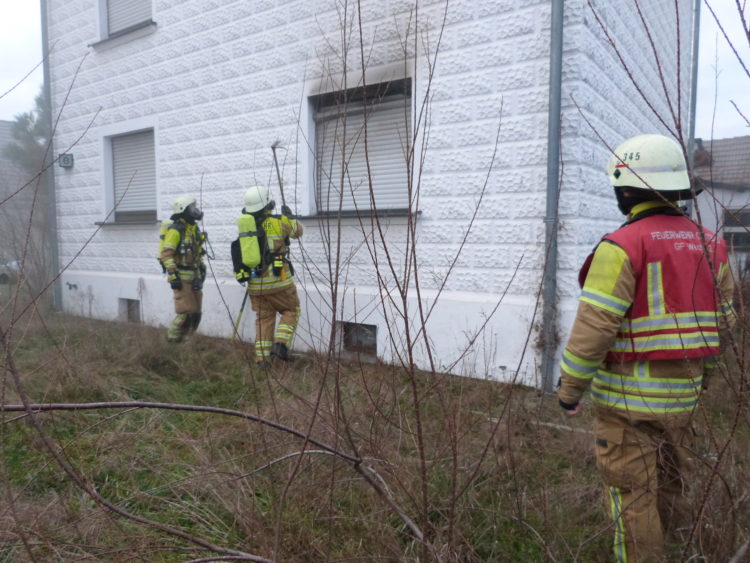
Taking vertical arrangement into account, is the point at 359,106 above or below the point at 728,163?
above

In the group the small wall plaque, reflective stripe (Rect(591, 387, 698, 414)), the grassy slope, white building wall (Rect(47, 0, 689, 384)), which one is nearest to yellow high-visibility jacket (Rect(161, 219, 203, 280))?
white building wall (Rect(47, 0, 689, 384))

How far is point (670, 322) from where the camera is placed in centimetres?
199

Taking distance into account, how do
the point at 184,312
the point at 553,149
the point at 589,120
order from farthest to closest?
the point at 184,312, the point at 589,120, the point at 553,149

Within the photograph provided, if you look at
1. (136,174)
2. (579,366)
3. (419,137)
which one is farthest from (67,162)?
(579,366)

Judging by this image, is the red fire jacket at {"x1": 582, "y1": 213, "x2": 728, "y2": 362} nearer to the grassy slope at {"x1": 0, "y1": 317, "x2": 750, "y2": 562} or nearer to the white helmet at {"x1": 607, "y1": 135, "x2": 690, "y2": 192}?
the white helmet at {"x1": 607, "y1": 135, "x2": 690, "y2": 192}

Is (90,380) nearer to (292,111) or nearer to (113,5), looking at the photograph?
(292,111)

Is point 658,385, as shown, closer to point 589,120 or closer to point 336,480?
point 336,480

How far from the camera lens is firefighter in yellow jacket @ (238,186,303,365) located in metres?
5.32

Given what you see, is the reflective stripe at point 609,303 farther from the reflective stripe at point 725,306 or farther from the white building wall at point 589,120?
the white building wall at point 589,120

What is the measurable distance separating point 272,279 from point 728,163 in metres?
3.97

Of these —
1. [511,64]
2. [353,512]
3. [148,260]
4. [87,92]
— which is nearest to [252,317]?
[148,260]

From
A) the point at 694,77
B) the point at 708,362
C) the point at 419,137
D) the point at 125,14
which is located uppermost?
the point at 125,14

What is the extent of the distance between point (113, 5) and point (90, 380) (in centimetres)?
682

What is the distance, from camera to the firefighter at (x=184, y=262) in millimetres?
6430
